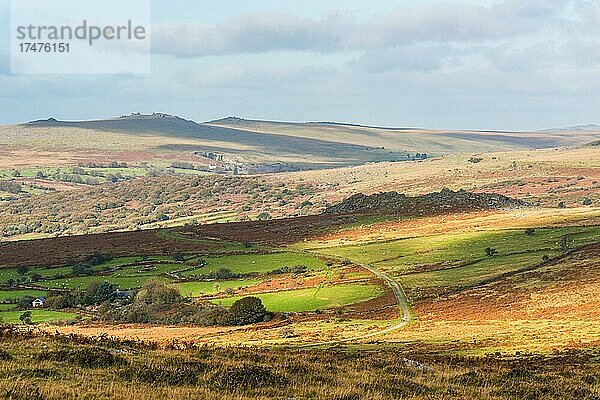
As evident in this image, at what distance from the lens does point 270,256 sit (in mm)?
104125

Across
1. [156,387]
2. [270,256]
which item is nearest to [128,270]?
[270,256]

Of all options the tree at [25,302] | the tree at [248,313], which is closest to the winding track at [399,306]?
the tree at [248,313]

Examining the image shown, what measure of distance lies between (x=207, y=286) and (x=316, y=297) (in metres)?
17.0

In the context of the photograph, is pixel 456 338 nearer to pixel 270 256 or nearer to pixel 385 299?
pixel 385 299

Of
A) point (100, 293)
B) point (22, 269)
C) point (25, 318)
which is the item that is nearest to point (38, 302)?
point (100, 293)

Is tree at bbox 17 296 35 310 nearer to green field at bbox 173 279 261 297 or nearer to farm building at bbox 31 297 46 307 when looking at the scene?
farm building at bbox 31 297 46 307

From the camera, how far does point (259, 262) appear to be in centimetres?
10000

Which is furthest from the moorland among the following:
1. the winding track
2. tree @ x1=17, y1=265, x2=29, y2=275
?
tree @ x1=17, y1=265, x2=29, y2=275

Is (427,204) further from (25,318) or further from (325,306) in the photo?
(25,318)

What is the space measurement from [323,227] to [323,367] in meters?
104

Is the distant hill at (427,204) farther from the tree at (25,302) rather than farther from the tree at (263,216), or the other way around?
the tree at (25,302)

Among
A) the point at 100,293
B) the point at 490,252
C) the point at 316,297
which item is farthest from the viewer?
the point at 490,252

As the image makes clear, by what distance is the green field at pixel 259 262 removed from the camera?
9512 cm

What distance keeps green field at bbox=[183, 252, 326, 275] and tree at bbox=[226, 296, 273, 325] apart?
27479 millimetres
